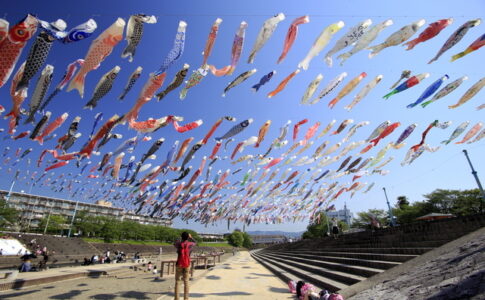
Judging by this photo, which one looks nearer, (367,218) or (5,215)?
(5,215)

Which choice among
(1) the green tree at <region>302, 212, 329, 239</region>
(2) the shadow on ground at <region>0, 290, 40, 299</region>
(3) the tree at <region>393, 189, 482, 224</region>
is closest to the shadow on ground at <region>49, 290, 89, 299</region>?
(2) the shadow on ground at <region>0, 290, 40, 299</region>

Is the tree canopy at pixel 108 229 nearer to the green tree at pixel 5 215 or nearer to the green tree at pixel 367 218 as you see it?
the green tree at pixel 5 215

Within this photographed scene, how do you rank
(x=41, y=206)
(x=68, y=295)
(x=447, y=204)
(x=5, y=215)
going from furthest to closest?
(x=41, y=206) → (x=447, y=204) → (x=5, y=215) → (x=68, y=295)

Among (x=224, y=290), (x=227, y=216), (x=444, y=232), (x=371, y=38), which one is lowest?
(x=224, y=290)

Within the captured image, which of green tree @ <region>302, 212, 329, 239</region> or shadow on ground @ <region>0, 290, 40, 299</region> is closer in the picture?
shadow on ground @ <region>0, 290, 40, 299</region>

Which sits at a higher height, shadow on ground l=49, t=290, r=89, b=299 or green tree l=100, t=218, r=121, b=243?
green tree l=100, t=218, r=121, b=243

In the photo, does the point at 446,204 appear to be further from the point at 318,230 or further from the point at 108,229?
the point at 108,229

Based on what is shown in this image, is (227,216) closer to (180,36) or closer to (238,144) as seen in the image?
(238,144)

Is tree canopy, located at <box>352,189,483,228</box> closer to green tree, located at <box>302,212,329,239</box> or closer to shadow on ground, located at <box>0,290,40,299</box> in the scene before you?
green tree, located at <box>302,212,329,239</box>

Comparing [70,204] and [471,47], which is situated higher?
[70,204]

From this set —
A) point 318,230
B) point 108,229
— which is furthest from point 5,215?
point 318,230

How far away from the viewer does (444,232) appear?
22.0 feet

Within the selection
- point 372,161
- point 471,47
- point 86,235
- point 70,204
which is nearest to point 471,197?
point 372,161

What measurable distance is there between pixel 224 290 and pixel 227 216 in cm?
1746
